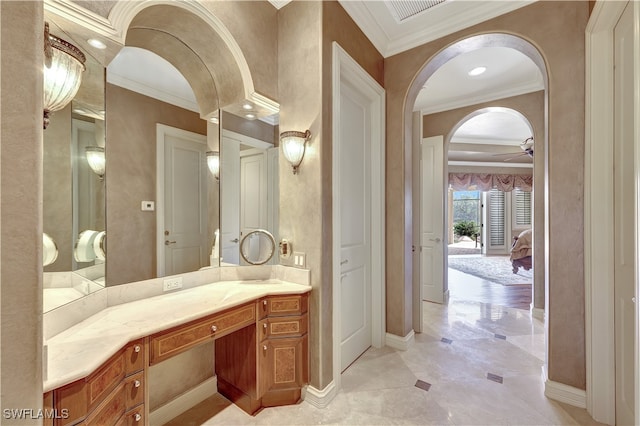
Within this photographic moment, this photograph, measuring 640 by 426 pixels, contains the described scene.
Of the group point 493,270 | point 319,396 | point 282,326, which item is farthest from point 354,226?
point 493,270

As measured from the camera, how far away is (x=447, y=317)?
3.51 m

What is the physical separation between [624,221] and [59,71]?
10.0ft

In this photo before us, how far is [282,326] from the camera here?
1.82m

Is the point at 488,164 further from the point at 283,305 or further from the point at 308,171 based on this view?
the point at 283,305

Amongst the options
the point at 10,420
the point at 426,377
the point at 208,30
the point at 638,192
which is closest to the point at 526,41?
the point at 638,192

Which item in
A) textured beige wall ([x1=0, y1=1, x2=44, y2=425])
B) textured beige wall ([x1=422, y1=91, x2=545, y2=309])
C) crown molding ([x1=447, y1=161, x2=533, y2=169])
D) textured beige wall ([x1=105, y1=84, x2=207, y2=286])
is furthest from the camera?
crown molding ([x1=447, y1=161, x2=533, y2=169])

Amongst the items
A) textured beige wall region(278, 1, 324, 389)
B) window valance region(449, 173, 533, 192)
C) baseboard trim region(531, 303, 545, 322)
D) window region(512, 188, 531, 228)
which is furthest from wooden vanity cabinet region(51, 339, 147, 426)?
window region(512, 188, 531, 228)

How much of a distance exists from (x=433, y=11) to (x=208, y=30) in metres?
1.91

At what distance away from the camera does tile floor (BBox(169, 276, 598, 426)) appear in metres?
1.75

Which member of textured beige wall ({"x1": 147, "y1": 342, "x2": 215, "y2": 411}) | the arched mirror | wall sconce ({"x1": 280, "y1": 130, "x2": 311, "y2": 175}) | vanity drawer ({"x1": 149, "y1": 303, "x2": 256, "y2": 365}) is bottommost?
textured beige wall ({"x1": 147, "y1": 342, "x2": 215, "y2": 411})

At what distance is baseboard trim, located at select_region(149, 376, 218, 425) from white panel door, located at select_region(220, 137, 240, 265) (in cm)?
91

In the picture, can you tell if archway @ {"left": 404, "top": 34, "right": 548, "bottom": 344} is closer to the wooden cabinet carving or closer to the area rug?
the wooden cabinet carving

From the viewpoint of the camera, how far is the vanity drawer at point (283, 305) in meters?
1.80

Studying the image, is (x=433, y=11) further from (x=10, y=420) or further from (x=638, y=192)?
(x=10, y=420)
